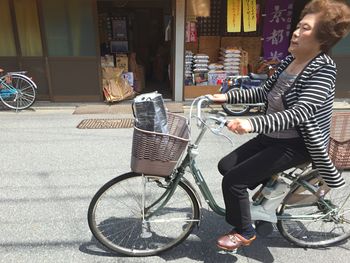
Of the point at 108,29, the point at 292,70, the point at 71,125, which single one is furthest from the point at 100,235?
the point at 108,29

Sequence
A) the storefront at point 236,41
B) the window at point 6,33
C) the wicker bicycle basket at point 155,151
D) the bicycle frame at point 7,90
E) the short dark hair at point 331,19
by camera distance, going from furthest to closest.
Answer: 1. the storefront at point 236,41
2. the window at point 6,33
3. the bicycle frame at point 7,90
4. the wicker bicycle basket at point 155,151
5. the short dark hair at point 331,19

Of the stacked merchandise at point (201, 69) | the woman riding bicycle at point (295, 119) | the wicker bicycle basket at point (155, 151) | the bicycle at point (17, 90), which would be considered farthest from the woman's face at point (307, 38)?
the bicycle at point (17, 90)

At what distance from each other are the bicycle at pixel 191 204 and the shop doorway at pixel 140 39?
5.60 meters

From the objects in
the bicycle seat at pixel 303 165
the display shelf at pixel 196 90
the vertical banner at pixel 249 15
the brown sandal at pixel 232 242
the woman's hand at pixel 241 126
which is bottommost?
the brown sandal at pixel 232 242

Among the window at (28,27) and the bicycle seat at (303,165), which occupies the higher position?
the window at (28,27)

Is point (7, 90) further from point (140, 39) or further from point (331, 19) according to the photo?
point (331, 19)

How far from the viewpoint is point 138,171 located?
7.64 feet

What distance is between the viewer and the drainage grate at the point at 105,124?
20.4ft

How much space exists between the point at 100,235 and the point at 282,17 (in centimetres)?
737

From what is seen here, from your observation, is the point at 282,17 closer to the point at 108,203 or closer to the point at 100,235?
the point at 108,203

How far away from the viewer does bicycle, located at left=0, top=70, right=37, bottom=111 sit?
718cm

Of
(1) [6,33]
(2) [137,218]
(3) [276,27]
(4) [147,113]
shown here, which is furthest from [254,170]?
(1) [6,33]

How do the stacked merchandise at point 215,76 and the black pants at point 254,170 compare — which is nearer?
the black pants at point 254,170

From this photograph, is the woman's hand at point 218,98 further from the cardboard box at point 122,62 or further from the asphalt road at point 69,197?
Answer: the cardboard box at point 122,62
